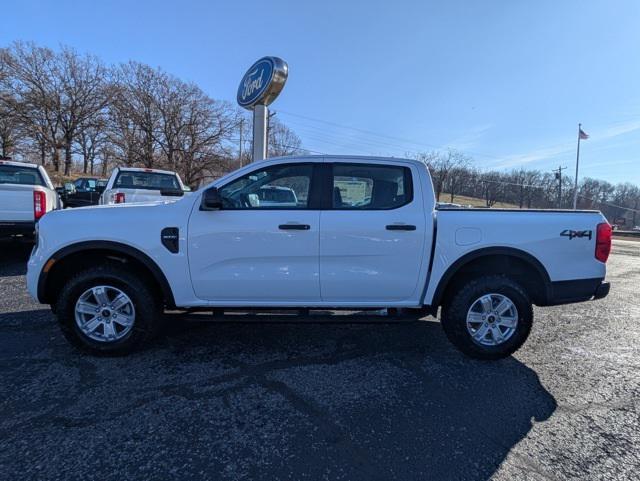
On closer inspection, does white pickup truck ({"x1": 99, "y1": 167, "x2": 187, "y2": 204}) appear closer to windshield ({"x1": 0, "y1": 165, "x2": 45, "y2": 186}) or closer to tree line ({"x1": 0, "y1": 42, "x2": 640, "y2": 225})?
windshield ({"x1": 0, "y1": 165, "x2": 45, "y2": 186})

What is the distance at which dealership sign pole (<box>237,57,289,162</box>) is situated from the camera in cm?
1038

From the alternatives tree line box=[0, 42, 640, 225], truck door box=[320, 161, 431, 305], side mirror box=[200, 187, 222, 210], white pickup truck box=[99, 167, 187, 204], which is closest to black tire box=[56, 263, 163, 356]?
side mirror box=[200, 187, 222, 210]

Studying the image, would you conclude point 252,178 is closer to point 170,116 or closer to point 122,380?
point 122,380

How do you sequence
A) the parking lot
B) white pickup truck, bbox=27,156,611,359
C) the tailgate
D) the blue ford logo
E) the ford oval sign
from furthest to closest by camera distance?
the blue ford logo
the ford oval sign
the tailgate
white pickup truck, bbox=27,156,611,359
the parking lot

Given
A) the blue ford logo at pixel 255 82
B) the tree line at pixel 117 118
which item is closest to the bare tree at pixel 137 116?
the tree line at pixel 117 118

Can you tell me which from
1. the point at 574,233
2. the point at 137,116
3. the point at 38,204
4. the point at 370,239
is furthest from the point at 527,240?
the point at 137,116

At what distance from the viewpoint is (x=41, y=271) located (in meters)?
3.48

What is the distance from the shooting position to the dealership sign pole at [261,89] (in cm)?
1038

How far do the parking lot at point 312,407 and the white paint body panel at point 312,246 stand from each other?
34cm

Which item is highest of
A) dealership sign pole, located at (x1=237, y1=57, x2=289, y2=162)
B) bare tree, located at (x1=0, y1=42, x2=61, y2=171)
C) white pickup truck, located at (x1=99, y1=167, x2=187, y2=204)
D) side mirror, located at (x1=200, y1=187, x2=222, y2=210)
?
bare tree, located at (x1=0, y1=42, x2=61, y2=171)

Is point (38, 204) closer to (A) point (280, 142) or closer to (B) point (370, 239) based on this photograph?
(B) point (370, 239)

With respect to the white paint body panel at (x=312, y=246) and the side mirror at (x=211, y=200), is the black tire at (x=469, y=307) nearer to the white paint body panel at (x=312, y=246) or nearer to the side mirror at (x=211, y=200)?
the white paint body panel at (x=312, y=246)

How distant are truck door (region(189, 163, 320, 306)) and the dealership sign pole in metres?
7.85

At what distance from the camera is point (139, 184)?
9.09 m
